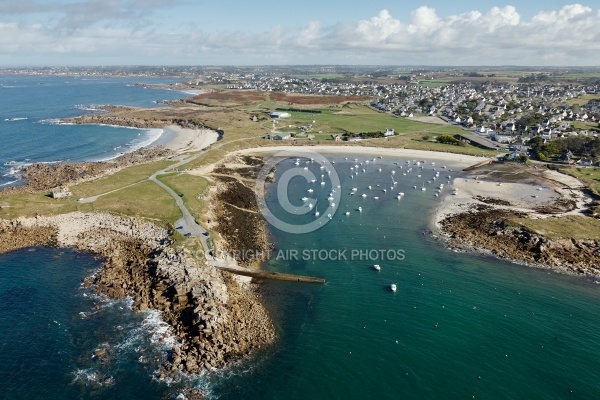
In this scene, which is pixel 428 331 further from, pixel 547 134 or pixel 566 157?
pixel 547 134

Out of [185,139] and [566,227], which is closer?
[566,227]

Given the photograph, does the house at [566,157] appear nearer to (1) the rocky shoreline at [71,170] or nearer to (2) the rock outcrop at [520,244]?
(2) the rock outcrop at [520,244]

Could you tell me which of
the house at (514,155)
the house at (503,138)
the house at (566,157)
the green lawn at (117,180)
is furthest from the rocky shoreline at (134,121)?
the house at (566,157)

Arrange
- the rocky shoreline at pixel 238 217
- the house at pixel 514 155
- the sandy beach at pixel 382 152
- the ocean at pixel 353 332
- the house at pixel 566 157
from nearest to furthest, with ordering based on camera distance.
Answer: the ocean at pixel 353 332, the rocky shoreline at pixel 238 217, the house at pixel 566 157, the house at pixel 514 155, the sandy beach at pixel 382 152

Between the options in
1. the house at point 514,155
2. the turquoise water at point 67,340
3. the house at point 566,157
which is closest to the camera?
the turquoise water at point 67,340

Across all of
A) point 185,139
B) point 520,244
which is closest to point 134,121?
point 185,139

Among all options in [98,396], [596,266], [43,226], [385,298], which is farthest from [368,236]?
[43,226]
